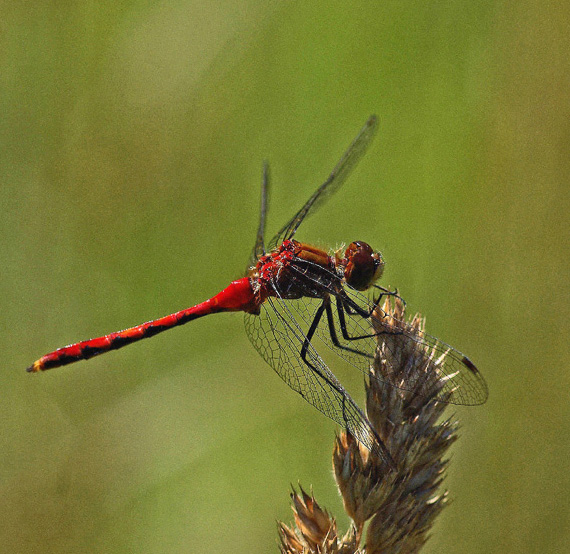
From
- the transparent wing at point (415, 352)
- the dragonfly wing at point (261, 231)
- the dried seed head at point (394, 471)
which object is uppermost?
the dragonfly wing at point (261, 231)

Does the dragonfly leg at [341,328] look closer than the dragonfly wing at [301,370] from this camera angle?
No

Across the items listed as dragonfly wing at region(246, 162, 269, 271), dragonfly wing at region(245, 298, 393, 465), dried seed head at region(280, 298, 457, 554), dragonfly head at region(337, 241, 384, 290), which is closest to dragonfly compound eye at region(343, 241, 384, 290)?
dragonfly head at region(337, 241, 384, 290)

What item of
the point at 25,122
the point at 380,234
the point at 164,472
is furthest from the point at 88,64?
the point at 164,472

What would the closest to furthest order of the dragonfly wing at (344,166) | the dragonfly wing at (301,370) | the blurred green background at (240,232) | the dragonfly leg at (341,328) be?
the dragonfly wing at (301,370)
the dragonfly leg at (341,328)
the dragonfly wing at (344,166)
the blurred green background at (240,232)

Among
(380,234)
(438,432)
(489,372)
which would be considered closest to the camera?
(438,432)

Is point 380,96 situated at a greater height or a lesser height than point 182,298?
greater

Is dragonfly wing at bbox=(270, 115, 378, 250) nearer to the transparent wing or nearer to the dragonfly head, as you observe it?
the dragonfly head

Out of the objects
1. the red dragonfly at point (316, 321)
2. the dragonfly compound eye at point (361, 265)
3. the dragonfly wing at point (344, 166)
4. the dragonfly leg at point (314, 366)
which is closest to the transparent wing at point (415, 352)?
the red dragonfly at point (316, 321)

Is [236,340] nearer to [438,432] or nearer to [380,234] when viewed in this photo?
[380,234]

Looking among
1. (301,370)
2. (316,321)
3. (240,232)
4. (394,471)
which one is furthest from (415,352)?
(240,232)

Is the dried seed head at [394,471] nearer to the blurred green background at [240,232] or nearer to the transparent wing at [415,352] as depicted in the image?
the transparent wing at [415,352]
